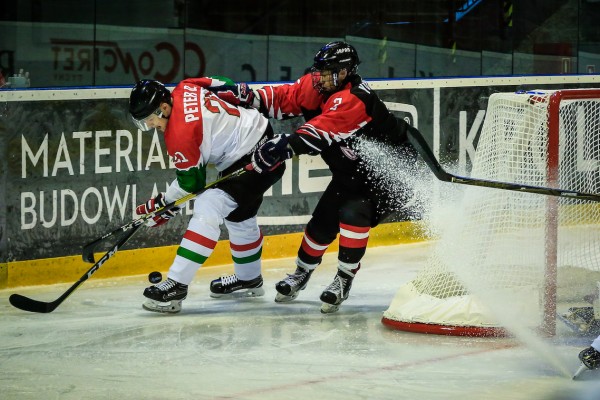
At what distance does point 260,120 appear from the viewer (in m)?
4.73

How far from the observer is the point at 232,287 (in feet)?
16.2

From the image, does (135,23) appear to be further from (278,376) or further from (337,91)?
(278,376)

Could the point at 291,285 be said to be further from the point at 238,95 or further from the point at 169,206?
the point at 238,95

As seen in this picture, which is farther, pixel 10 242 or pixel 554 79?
pixel 554 79

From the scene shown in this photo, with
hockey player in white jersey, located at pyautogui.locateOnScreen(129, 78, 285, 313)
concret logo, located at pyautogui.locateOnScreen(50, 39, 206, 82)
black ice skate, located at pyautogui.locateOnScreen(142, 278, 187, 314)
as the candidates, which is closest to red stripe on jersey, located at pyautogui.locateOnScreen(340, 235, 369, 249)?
hockey player in white jersey, located at pyautogui.locateOnScreen(129, 78, 285, 313)

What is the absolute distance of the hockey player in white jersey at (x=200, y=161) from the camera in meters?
4.39

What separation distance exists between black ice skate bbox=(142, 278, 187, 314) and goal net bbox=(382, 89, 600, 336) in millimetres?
803

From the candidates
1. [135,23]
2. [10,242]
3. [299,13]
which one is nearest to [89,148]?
[10,242]

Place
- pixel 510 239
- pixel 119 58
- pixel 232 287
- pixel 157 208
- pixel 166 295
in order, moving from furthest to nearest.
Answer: pixel 119 58, pixel 232 287, pixel 157 208, pixel 166 295, pixel 510 239

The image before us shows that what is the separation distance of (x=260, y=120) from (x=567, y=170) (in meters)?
1.23

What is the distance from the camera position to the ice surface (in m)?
3.54

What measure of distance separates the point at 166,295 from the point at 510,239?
1332 millimetres

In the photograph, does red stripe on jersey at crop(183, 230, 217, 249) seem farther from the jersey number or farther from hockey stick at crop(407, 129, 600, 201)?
hockey stick at crop(407, 129, 600, 201)

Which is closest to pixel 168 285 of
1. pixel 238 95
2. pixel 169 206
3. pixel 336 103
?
pixel 169 206
